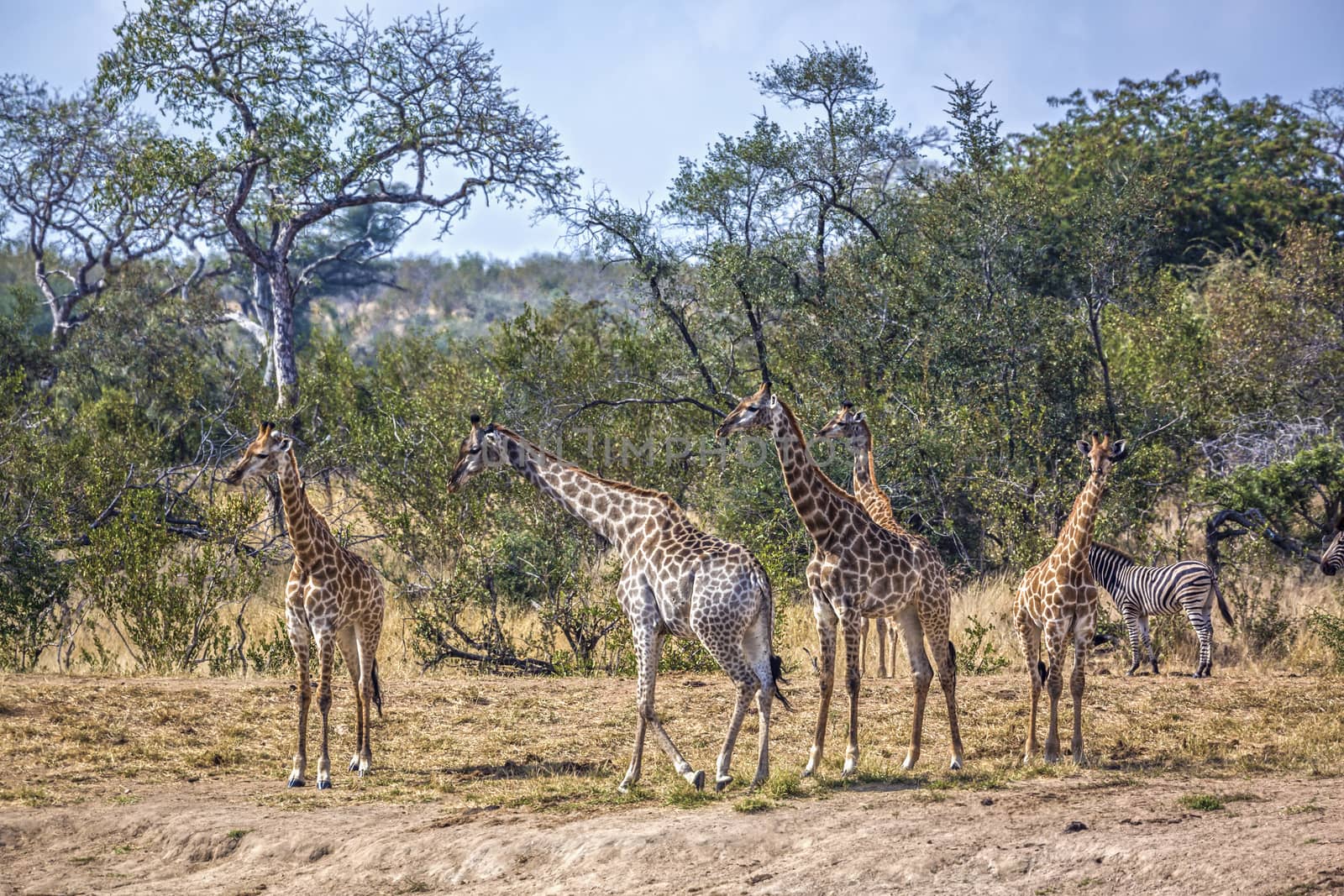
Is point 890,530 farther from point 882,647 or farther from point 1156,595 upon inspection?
point 1156,595

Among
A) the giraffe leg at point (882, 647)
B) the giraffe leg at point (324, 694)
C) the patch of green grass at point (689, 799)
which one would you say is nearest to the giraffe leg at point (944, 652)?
the patch of green grass at point (689, 799)

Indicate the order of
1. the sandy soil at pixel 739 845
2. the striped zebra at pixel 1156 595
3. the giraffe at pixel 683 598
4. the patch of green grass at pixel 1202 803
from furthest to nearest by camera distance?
the striped zebra at pixel 1156 595 → the giraffe at pixel 683 598 → the patch of green grass at pixel 1202 803 → the sandy soil at pixel 739 845

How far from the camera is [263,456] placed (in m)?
8.49

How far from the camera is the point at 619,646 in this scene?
41.9ft

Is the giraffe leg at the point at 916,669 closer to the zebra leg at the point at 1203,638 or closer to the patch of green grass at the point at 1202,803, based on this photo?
the patch of green grass at the point at 1202,803

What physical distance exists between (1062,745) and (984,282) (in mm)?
7256

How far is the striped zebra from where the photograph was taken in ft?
37.8

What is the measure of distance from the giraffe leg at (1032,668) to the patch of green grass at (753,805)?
79.9 inches

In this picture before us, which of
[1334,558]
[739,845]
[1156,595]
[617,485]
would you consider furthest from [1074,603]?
[1334,558]

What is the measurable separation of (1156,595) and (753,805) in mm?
5896

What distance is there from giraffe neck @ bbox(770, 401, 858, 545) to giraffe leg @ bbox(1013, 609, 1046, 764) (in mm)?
1508

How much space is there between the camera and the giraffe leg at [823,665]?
822 cm

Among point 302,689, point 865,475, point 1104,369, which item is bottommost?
point 302,689

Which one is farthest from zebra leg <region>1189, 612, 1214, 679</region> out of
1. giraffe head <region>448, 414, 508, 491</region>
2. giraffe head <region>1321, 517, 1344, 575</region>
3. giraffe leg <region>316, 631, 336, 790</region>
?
giraffe leg <region>316, 631, 336, 790</region>
